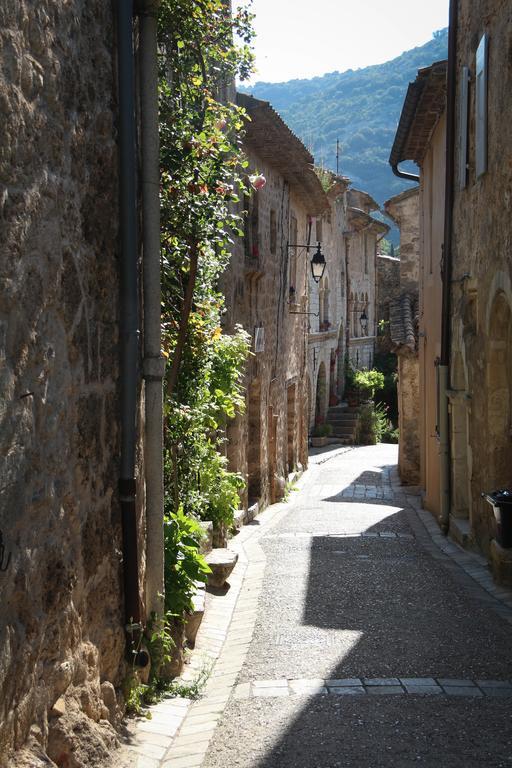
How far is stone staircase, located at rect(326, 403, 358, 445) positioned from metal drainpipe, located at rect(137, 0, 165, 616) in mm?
24772

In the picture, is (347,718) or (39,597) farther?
(347,718)

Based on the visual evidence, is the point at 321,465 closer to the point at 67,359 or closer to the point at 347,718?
the point at 347,718

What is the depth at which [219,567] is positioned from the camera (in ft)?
25.9

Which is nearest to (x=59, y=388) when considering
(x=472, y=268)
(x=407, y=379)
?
(x=472, y=268)

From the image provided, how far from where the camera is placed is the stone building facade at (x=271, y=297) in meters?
12.7

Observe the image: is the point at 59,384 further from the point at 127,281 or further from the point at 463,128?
the point at 463,128

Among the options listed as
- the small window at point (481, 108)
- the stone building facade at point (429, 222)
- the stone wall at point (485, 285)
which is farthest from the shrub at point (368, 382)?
the small window at point (481, 108)

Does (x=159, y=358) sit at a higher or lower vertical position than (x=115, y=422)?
higher

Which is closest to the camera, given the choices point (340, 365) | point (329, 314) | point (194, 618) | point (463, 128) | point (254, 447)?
point (194, 618)

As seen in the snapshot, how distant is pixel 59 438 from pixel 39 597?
1.91ft

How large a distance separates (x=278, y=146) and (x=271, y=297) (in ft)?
9.80

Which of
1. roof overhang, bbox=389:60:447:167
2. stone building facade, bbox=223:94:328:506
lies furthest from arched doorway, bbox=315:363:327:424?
roof overhang, bbox=389:60:447:167

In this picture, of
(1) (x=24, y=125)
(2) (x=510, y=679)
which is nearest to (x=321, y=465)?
(2) (x=510, y=679)

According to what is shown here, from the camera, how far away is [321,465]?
23438 mm
